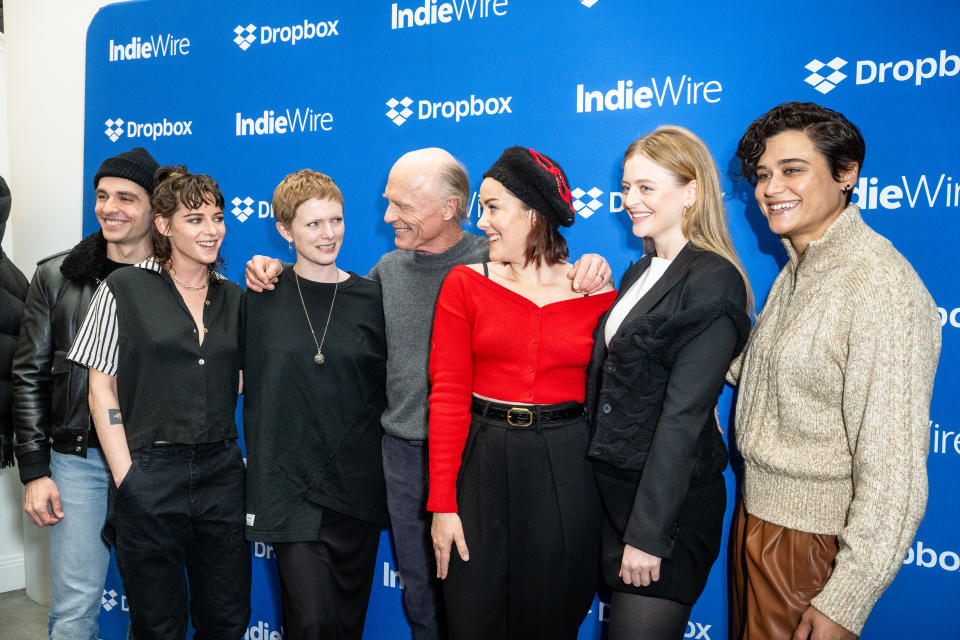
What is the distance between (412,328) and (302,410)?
418 millimetres

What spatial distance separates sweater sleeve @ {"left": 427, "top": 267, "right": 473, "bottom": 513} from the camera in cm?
169

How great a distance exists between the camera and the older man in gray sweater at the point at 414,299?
7.00 feet

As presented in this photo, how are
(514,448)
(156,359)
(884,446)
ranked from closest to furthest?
(884,446) < (514,448) < (156,359)

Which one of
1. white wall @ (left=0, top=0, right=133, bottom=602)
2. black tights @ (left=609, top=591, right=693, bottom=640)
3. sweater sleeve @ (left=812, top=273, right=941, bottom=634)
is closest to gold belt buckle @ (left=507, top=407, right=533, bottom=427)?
black tights @ (left=609, top=591, right=693, bottom=640)

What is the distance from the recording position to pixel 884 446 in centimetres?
141

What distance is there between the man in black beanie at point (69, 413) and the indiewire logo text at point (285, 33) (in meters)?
0.84

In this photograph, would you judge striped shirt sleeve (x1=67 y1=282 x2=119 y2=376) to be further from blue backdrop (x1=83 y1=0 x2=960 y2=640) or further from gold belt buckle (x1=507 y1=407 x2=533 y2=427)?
gold belt buckle (x1=507 y1=407 x2=533 y2=427)

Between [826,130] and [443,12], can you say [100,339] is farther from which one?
[826,130]

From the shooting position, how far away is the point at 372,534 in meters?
2.21

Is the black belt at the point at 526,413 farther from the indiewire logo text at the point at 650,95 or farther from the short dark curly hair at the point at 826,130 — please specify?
the indiewire logo text at the point at 650,95

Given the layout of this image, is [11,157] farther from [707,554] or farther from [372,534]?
[707,554]

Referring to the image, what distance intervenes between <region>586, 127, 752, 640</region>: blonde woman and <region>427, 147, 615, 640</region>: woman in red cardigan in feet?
0.27

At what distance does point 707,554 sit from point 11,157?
3689 mm

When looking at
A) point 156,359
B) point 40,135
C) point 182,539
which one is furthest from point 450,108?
point 40,135
